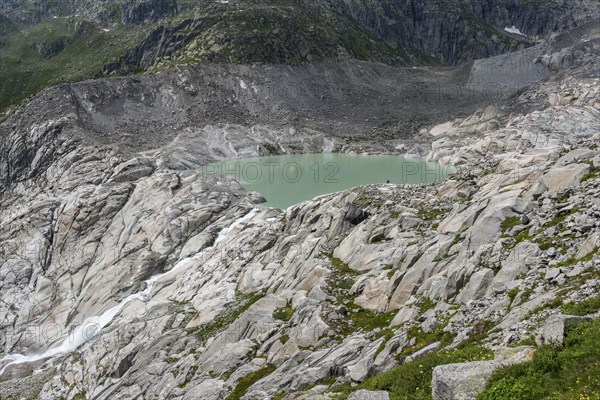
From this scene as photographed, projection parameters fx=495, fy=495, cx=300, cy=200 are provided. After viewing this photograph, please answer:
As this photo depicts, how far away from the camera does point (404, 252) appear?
2797cm

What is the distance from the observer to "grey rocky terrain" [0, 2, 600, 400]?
64.2ft

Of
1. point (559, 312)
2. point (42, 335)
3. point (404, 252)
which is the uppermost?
point (559, 312)

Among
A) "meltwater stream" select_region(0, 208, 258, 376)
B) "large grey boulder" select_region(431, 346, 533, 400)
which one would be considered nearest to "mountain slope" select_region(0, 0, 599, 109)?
"meltwater stream" select_region(0, 208, 258, 376)

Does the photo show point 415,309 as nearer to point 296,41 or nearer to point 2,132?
point 2,132

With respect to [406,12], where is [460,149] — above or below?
below

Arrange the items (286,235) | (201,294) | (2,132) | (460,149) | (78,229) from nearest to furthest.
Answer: (201,294)
(286,235)
(78,229)
(460,149)
(2,132)

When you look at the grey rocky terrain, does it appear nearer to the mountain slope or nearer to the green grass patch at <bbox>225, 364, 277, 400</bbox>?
the green grass patch at <bbox>225, 364, 277, 400</bbox>

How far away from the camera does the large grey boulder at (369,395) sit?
13.8 metres

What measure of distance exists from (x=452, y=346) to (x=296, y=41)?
122m

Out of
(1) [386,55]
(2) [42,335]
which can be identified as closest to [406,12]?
(1) [386,55]

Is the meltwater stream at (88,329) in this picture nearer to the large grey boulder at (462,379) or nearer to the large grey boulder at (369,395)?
the large grey boulder at (369,395)

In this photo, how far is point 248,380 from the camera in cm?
2331

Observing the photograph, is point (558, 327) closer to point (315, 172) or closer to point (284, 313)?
point (284, 313)

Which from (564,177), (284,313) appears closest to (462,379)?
(564,177)
